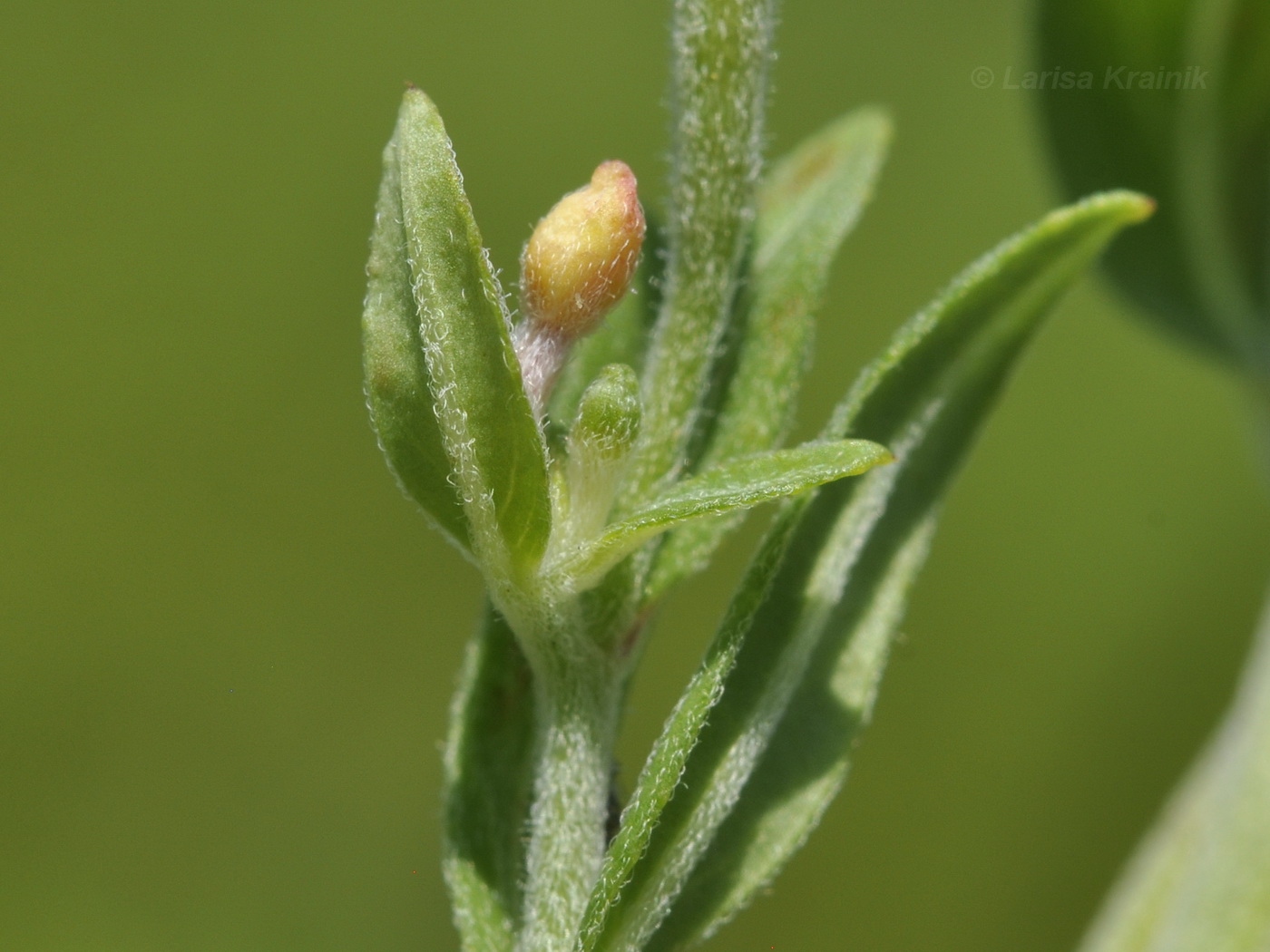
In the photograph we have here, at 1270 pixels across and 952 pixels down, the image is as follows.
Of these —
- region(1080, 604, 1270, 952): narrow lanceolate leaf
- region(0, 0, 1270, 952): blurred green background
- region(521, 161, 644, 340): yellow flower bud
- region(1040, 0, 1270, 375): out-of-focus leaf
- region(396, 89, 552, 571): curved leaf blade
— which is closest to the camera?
region(396, 89, 552, 571): curved leaf blade

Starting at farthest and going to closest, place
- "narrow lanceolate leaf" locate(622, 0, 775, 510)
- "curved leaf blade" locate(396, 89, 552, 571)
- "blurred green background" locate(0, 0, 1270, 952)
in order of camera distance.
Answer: "blurred green background" locate(0, 0, 1270, 952) → "narrow lanceolate leaf" locate(622, 0, 775, 510) → "curved leaf blade" locate(396, 89, 552, 571)

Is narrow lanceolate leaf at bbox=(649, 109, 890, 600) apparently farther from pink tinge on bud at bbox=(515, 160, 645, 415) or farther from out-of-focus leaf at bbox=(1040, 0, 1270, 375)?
out-of-focus leaf at bbox=(1040, 0, 1270, 375)

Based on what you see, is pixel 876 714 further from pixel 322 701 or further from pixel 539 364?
pixel 539 364

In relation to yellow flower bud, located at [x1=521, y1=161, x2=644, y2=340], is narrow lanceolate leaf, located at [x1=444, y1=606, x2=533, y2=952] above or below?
below

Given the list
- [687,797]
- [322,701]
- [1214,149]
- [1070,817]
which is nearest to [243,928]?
[322,701]

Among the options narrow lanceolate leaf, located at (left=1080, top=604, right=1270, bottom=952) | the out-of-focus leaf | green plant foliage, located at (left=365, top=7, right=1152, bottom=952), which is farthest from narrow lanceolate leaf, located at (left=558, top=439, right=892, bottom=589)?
the out-of-focus leaf

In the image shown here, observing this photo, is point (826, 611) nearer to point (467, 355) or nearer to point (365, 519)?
point (467, 355)

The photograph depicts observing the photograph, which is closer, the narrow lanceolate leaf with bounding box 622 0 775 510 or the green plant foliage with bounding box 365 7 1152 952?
the green plant foliage with bounding box 365 7 1152 952
